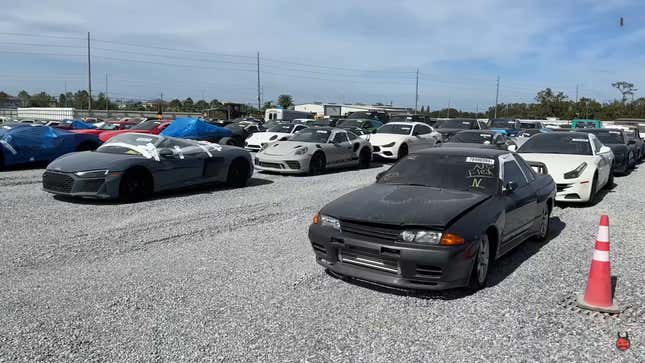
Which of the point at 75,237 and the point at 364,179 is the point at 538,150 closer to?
the point at 364,179

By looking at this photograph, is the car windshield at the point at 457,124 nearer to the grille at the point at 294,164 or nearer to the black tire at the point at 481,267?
the grille at the point at 294,164

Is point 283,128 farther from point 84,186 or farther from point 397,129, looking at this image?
point 84,186

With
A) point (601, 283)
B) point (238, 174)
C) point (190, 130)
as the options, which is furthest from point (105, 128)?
point (601, 283)

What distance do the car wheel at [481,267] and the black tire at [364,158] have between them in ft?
36.0

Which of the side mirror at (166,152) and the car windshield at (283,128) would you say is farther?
the car windshield at (283,128)

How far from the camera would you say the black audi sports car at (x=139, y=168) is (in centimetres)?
841

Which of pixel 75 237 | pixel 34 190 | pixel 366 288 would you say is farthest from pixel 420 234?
pixel 34 190

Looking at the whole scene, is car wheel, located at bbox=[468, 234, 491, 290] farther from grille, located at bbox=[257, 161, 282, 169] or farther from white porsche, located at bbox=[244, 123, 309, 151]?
white porsche, located at bbox=[244, 123, 309, 151]

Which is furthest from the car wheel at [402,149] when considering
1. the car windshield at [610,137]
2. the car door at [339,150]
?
the car windshield at [610,137]

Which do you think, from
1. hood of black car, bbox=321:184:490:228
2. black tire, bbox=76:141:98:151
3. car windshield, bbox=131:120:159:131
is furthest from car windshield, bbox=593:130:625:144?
car windshield, bbox=131:120:159:131

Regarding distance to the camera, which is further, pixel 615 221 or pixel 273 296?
pixel 615 221

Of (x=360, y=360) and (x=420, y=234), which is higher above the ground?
(x=420, y=234)

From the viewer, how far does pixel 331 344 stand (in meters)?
3.69

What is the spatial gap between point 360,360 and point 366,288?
1.38 metres
